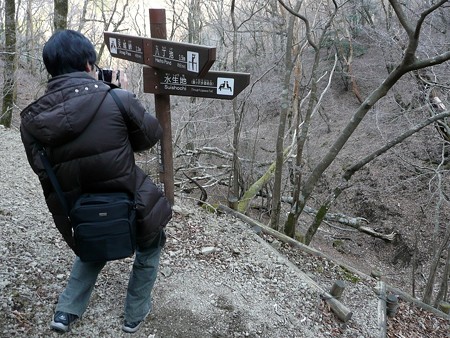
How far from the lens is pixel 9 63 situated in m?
8.92

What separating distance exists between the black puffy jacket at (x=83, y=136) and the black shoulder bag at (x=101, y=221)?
0.03m

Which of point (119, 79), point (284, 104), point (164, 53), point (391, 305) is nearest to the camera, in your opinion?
point (119, 79)

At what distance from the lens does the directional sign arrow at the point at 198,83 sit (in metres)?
3.10

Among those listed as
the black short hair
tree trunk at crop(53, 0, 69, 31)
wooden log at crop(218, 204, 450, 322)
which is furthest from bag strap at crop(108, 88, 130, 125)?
tree trunk at crop(53, 0, 69, 31)

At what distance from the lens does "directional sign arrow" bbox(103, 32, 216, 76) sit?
2.68m

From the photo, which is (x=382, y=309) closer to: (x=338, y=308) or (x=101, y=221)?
(x=338, y=308)

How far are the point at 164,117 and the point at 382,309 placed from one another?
2.93 metres

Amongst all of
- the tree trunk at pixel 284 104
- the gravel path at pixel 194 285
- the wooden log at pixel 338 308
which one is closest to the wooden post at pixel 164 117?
the gravel path at pixel 194 285

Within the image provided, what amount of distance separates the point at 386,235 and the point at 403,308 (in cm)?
607

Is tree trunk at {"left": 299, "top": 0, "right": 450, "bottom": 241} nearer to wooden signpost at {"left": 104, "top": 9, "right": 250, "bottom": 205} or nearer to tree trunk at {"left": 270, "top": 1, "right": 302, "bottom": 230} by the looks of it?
tree trunk at {"left": 270, "top": 1, "right": 302, "bottom": 230}

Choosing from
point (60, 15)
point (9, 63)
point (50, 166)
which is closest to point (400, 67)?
point (50, 166)

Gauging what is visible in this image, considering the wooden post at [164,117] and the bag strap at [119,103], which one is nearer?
the bag strap at [119,103]

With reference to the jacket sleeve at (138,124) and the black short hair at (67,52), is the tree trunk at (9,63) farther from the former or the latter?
the jacket sleeve at (138,124)

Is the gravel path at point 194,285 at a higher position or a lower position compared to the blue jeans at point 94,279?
lower
